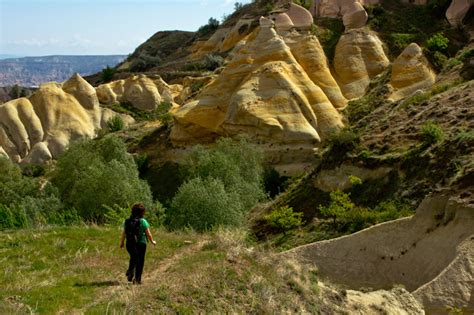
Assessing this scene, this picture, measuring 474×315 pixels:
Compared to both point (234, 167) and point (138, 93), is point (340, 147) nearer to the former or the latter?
point (234, 167)

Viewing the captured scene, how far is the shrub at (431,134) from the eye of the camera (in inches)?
901

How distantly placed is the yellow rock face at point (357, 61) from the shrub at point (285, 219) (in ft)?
63.2

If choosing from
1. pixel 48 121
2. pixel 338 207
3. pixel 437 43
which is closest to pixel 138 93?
pixel 48 121

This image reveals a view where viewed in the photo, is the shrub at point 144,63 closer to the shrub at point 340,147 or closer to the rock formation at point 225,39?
the rock formation at point 225,39

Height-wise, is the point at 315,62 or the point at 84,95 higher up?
the point at 315,62

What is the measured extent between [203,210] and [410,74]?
19.8 m

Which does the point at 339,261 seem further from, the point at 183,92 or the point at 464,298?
the point at 183,92

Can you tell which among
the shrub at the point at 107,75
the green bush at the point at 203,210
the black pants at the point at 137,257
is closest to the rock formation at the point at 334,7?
the green bush at the point at 203,210

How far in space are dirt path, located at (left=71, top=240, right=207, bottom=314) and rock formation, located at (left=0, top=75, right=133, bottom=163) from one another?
38777 mm

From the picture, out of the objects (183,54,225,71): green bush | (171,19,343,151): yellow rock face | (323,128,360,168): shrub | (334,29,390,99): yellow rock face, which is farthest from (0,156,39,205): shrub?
(183,54,225,71): green bush

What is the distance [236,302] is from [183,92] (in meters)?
51.3

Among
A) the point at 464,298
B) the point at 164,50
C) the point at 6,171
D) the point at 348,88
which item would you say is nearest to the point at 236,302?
the point at 464,298

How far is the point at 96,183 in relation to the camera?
2831 centimetres

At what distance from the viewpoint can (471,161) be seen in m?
19.5
